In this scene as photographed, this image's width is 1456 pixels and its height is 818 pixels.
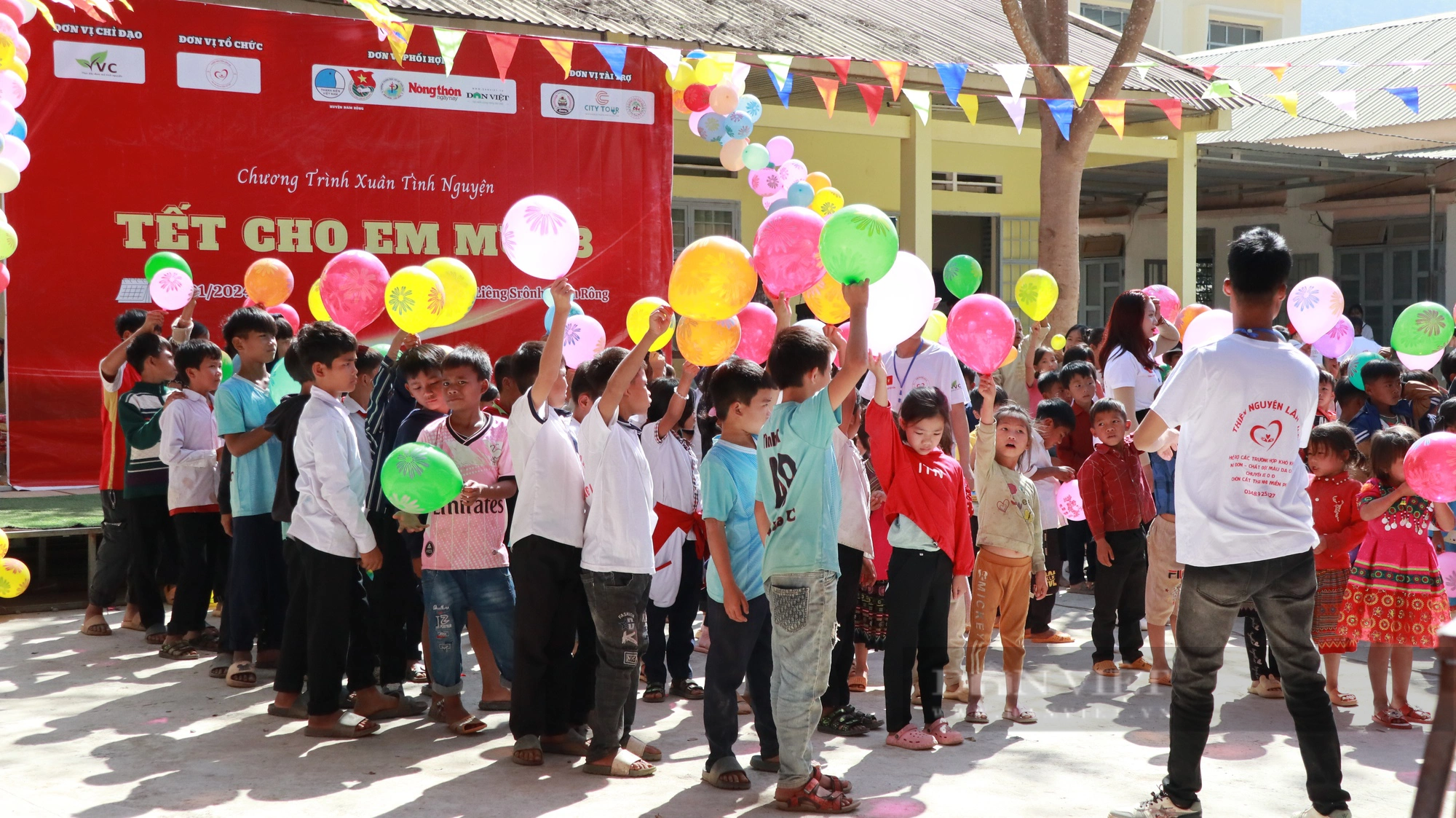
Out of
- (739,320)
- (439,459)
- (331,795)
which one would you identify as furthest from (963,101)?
(331,795)

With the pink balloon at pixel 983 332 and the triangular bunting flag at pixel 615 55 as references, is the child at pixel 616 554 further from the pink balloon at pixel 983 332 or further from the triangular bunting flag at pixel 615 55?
the triangular bunting flag at pixel 615 55

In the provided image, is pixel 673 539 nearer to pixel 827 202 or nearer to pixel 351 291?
pixel 351 291

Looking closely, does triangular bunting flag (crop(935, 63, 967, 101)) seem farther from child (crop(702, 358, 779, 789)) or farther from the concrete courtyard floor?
child (crop(702, 358, 779, 789))

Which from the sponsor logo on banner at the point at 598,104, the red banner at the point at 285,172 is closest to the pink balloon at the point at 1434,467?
the red banner at the point at 285,172

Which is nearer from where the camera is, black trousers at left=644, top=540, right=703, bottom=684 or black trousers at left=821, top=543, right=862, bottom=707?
black trousers at left=821, top=543, right=862, bottom=707

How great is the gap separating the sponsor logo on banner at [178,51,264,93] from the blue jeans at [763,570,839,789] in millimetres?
6391

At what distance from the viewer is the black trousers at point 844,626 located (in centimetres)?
471

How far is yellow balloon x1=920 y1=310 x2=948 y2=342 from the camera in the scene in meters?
6.76

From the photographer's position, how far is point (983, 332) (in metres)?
5.35

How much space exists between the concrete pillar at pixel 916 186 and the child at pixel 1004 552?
810 centimetres

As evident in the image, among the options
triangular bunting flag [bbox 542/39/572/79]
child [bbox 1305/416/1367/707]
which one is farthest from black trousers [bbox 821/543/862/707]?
triangular bunting flag [bbox 542/39/572/79]

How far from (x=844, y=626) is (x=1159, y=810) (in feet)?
4.61

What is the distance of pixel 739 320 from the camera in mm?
5281

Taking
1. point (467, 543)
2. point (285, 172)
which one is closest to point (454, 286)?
point (467, 543)
